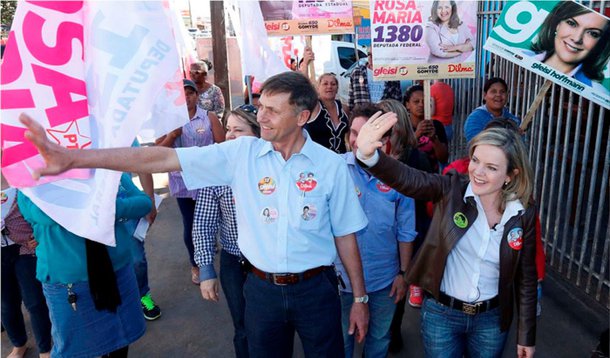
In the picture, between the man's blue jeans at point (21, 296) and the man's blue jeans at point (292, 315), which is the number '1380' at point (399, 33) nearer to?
the man's blue jeans at point (292, 315)

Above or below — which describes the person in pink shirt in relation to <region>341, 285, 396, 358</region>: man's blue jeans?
above

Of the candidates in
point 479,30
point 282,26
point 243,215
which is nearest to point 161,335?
point 243,215

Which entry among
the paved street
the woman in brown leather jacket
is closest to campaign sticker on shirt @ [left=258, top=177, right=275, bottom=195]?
the woman in brown leather jacket

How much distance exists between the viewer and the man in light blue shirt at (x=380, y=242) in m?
2.92

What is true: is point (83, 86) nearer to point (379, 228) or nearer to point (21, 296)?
point (379, 228)

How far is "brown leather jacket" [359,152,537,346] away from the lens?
239 centimetres

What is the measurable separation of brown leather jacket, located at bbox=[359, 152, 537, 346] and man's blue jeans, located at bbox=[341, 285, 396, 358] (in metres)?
0.50

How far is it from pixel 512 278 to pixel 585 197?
4477mm

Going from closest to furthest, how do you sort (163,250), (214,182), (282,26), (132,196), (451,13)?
(214,182), (132,196), (451,13), (282,26), (163,250)

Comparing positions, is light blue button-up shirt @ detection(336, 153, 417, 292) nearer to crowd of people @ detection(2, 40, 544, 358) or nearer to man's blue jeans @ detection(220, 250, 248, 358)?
crowd of people @ detection(2, 40, 544, 358)

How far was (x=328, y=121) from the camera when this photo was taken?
16.0 ft

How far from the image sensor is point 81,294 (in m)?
2.84

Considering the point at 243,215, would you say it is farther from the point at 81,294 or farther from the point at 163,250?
the point at 163,250

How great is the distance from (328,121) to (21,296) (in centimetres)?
290
